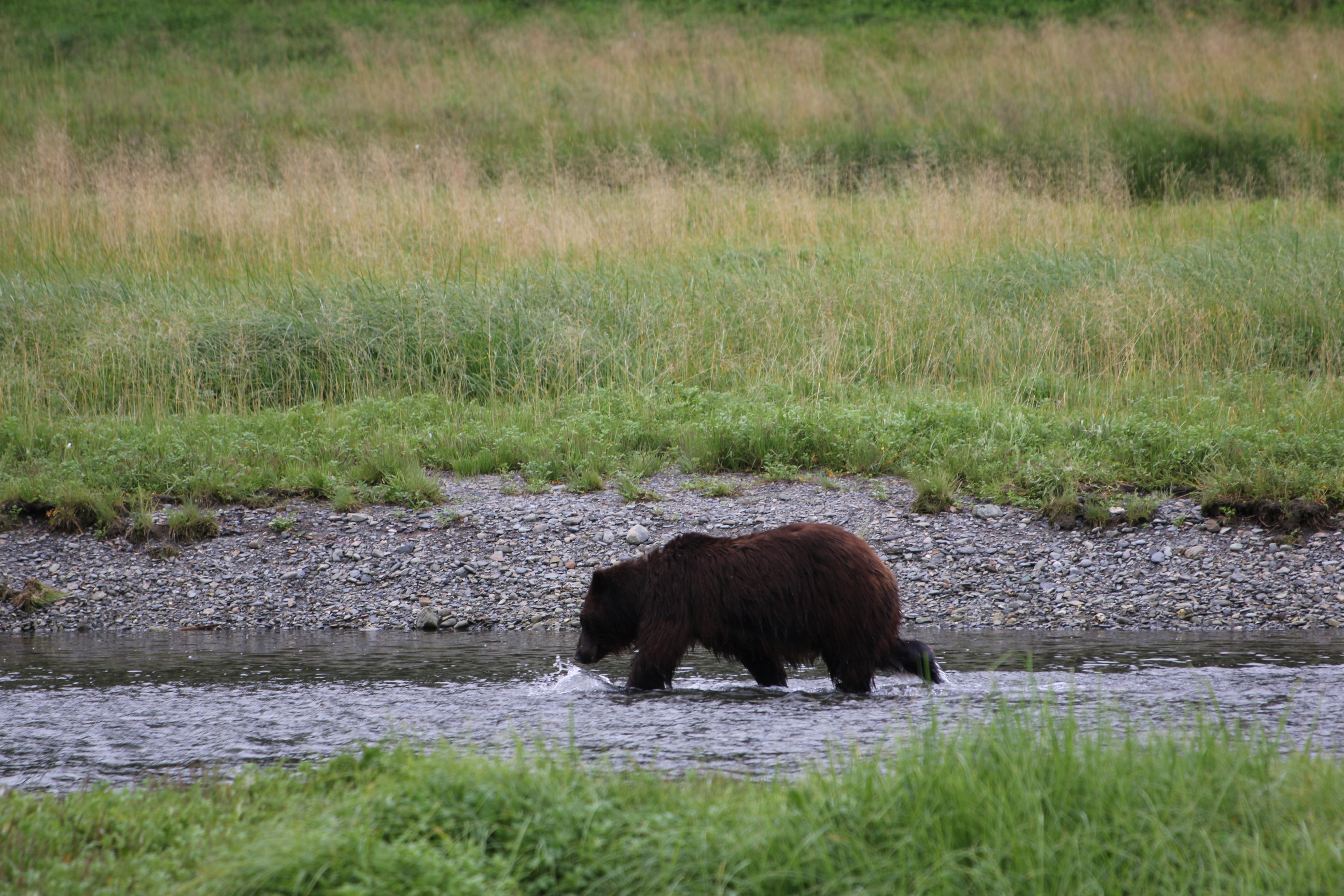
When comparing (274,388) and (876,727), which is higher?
(274,388)

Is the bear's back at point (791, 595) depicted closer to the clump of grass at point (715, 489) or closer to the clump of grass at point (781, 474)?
the clump of grass at point (715, 489)

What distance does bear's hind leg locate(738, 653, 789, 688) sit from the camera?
5980mm

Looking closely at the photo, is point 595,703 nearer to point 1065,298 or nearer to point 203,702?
point 203,702

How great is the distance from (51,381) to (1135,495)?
10.0 metres

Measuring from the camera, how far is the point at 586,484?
9.43m

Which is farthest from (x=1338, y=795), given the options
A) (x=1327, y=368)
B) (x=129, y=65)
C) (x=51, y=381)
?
(x=129, y=65)

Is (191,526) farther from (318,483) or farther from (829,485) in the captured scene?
(829,485)

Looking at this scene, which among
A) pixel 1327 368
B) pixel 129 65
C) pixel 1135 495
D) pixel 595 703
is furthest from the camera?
pixel 129 65

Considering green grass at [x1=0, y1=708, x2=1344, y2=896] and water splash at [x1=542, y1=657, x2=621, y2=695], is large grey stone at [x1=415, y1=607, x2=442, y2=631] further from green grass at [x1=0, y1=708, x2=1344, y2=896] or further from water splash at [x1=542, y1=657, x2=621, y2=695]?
green grass at [x1=0, y1=708, x2=1344, y2=896]

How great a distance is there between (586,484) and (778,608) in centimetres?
399

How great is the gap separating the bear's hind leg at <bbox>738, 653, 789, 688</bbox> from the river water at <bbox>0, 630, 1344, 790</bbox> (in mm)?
76

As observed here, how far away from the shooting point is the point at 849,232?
49.2 feet

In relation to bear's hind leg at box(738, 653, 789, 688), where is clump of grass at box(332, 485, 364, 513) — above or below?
above

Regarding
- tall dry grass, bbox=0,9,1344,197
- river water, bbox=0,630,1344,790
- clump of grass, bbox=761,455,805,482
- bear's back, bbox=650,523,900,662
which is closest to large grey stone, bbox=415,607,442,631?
Answer: river water, bbox=0,630,1344,790
